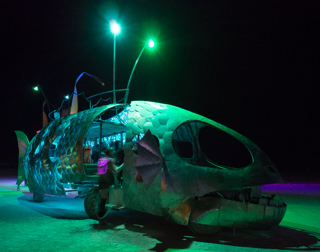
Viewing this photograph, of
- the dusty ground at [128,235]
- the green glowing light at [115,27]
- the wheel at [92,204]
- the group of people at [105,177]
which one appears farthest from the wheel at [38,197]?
the green glowing light at [115,27]

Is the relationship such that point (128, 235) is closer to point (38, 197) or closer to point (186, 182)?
point (186, 182)

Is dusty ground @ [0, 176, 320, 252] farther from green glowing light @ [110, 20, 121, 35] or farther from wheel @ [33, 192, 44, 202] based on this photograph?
green glowing light @ [110, 20, 121, 35]

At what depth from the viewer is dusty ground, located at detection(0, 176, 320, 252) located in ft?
17.6

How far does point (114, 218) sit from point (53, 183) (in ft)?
7.09

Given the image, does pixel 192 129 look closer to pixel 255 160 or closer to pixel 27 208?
pixel 255 160

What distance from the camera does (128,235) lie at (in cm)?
614

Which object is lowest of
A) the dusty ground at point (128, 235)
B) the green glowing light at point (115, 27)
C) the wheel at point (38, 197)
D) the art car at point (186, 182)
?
the dusty ground at point (128, 235)

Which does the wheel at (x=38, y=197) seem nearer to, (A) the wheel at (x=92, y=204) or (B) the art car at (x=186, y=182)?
(A) the wheel at (x=92, y=204)

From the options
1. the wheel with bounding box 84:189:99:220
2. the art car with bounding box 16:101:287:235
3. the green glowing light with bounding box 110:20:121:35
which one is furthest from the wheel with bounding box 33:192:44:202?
the green glowing light with bounding box 110:20:121:35

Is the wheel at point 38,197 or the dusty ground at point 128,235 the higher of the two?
the wheel at point 38,197

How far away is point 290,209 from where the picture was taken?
32.4 feet

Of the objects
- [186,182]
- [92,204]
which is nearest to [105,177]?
[92,204]

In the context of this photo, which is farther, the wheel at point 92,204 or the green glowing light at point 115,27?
the green glowing light at point 115,27

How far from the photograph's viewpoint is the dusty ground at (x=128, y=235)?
537cm
